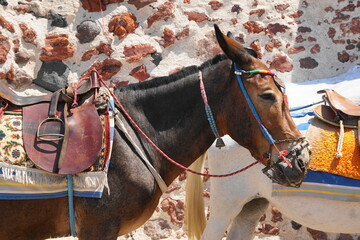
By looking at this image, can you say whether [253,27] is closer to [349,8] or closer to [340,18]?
[340,18]

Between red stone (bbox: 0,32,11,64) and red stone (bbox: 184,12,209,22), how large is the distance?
1706 millimetres

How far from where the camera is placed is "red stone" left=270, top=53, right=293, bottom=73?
192 inches

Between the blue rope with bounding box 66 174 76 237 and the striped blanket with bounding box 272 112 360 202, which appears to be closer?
the blue rope with bounding box 66 174 76 237

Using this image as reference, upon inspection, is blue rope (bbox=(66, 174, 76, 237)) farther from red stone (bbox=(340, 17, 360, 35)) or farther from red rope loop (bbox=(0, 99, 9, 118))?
red stone (bbox=(340, 17, 360, 35))

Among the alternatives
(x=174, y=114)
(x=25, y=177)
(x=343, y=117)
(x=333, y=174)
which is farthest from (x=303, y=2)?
(x=25, y=177)

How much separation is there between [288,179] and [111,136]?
2.94 ft

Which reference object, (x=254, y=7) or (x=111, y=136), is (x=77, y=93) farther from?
(x=254, y=7)

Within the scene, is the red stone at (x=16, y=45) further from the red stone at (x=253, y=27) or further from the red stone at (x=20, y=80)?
the red stone at (x=253, y=27)

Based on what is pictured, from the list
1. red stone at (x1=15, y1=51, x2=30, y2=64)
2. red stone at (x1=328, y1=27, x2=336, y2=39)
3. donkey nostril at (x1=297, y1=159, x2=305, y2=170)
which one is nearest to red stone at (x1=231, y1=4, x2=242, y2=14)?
red stone at (x1=328, y1=27, x2=336, y2=39)

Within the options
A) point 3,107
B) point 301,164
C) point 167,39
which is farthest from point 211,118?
point 167,39

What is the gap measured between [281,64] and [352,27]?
855mm

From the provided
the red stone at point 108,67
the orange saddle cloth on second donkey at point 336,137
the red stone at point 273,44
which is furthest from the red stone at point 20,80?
the orange saddle cloth on second donkey at point 336,137

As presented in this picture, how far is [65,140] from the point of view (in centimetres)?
235

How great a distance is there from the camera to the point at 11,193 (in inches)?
89.8
